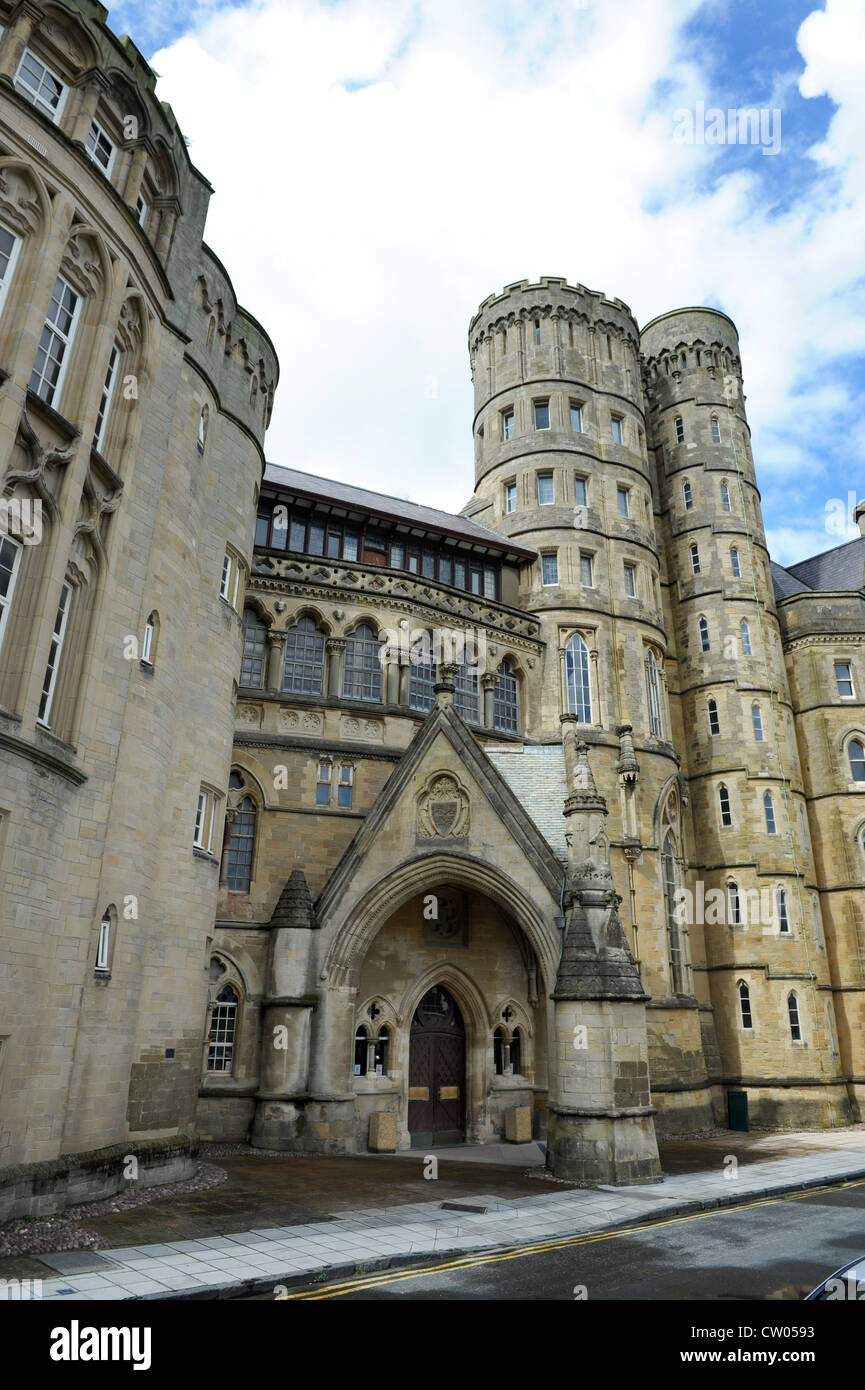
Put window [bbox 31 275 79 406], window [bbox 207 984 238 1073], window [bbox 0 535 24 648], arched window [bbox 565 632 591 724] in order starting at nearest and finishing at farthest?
window [bbox 0 535 24 648], window [bbox 31 275 79 406], window [bbox 207 984 238 1073], arched window [bbox 565 632 591 724]

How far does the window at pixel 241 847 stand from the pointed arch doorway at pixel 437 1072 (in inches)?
235

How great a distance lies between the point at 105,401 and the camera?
16.1m

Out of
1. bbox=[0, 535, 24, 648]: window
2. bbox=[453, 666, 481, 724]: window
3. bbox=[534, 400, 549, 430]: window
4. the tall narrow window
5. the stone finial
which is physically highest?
bbox=[534, 400, 549, 430]: window

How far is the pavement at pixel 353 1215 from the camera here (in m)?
9.51

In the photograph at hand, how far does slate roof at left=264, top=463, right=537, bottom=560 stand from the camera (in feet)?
91.6

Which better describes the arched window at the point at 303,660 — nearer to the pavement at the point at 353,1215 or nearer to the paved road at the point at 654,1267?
the pavement at the point at 353,1215

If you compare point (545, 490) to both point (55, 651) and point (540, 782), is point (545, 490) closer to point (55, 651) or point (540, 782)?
point (540, 782)

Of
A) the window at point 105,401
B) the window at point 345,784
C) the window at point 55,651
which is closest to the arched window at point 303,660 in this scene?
the window at point 345,784

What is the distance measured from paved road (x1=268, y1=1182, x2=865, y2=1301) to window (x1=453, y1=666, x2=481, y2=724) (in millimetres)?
15980

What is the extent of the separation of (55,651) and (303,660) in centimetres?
1179

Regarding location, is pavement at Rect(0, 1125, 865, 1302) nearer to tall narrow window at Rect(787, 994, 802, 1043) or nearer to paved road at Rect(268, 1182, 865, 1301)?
paved road at Rect(268, 1182, 865, 1301)

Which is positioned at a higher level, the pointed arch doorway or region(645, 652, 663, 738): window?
region(645, 652, 663, 738): window

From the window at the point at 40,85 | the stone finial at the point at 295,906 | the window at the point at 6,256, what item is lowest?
the stone finial at the point at 295,906
